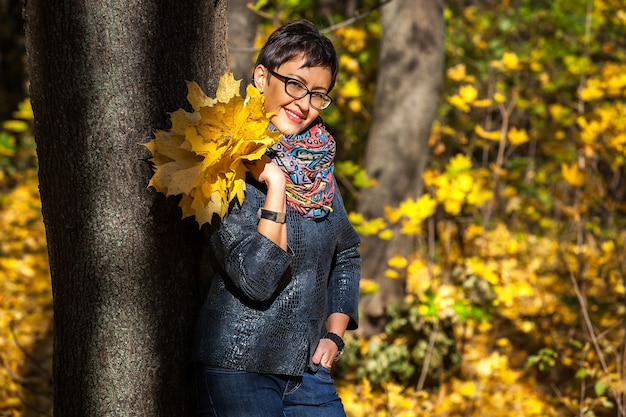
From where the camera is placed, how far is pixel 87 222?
5.96 feet

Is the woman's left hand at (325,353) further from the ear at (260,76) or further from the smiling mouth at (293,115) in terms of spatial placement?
the ear at (260,76)

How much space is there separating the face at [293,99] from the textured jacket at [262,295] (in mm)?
181

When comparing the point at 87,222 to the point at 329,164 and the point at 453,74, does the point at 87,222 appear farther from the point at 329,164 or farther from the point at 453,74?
the point at 453,74

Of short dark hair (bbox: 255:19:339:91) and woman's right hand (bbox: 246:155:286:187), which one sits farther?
short dark hair (bbox: 255:19:339:91)

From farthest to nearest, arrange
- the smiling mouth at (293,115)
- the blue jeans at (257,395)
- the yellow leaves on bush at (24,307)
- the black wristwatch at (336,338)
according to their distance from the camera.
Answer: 1. the yellow leaves on bush at (24,307)
2. the black wristwatch at (336,338)
3. the smiling mouth at (293,115)
4. the blue jeans at (257,395)

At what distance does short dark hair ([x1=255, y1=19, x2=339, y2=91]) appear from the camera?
1830 mm

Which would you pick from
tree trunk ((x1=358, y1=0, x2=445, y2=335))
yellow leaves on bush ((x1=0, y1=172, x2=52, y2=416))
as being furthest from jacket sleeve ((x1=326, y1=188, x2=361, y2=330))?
tree trunk ((x1=358, y1=0, x2=445, y2=335))

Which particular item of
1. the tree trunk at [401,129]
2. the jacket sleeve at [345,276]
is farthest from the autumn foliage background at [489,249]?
the jacket sleeve at [345,276]

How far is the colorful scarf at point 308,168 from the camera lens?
5.87 feet

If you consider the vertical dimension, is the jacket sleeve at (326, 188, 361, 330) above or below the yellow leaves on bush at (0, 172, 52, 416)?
above

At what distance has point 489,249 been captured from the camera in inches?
181

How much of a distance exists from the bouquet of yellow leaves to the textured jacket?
8 cm

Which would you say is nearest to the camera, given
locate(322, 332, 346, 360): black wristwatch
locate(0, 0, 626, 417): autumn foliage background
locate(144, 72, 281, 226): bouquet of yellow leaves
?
locate(144, 72, 281, 226): bouquet of yellow leaves

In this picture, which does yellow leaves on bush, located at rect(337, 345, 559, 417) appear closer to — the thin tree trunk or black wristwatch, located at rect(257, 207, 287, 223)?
the thin tree trunk
